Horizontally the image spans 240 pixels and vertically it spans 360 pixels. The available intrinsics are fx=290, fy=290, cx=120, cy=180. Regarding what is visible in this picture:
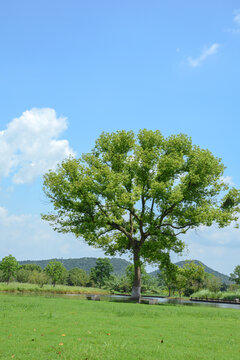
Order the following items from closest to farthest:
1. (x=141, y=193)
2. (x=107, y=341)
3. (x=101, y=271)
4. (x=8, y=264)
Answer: (x=107, y=341) < (x=141, y=193) < (x=8, y=264) < (x=101, y=271)

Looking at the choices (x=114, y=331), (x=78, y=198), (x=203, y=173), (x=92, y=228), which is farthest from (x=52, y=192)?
(x=114, y=331)

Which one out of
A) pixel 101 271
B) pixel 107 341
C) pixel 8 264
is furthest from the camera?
pixel 101 271

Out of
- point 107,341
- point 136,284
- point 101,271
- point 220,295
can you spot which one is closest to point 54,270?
point 220,295

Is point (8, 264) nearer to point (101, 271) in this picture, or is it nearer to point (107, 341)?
point (101, 271)

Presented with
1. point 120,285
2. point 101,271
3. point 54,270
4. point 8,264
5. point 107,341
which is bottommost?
point 120,285

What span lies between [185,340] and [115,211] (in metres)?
21.2

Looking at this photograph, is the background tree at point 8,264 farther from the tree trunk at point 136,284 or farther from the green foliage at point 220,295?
the tree trunk at point 136,284

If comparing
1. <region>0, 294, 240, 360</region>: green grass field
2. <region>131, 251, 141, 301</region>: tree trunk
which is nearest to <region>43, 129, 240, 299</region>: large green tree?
<region>131, 251, 141, 301</region>: tree trunk

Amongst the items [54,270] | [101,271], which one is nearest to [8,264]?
[54,270]

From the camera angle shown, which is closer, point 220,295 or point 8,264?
point 220,295

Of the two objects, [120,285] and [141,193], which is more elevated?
[141,193]

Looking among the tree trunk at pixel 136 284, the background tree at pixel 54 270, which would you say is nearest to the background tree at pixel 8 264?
the background tree at pixel 54 270

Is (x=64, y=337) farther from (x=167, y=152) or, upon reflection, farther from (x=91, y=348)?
(x=167, y=152)

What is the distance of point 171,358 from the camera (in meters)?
7.30
